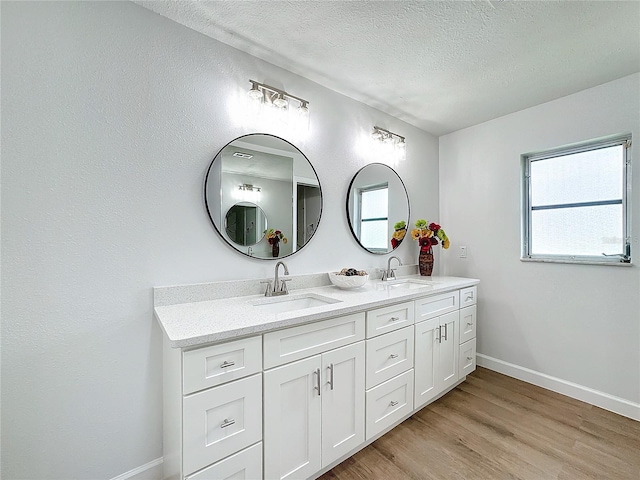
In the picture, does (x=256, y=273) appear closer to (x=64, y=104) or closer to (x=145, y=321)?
(x=145, y=321)

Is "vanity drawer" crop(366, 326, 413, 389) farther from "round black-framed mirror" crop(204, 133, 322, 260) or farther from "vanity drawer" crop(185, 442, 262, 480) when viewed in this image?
"round black-framed mirror" crop(204, 133, 322, 260)

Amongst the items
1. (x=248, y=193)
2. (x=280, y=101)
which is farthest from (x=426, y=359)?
(x=280, y=101)

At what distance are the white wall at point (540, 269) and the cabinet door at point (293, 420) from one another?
7.16 ft

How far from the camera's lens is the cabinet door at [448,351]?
2150 millimetres

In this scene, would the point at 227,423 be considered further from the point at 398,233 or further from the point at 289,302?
the point at 398,233

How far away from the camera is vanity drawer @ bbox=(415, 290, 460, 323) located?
77.3 inches

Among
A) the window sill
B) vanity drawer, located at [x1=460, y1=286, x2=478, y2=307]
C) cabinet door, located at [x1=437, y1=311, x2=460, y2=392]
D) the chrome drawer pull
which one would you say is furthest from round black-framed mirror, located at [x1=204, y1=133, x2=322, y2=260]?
the window sill

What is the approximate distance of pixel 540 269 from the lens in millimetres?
2455

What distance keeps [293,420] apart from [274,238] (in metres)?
1.06

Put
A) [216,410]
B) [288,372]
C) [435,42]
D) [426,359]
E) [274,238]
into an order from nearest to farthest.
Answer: [216,410], [288,372], [435,42], [274,238], [426,359]

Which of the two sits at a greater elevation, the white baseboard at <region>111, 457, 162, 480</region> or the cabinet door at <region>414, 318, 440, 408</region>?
the cabinet door at <region>414, 318, 440, 408</region>

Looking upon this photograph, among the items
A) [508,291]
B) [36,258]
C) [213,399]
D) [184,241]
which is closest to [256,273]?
[184,241]

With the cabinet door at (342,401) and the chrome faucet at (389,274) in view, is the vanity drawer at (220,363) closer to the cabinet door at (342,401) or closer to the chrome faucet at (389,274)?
the cabinet door at (342,401)

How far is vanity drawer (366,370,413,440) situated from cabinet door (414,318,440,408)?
0.10 metres
